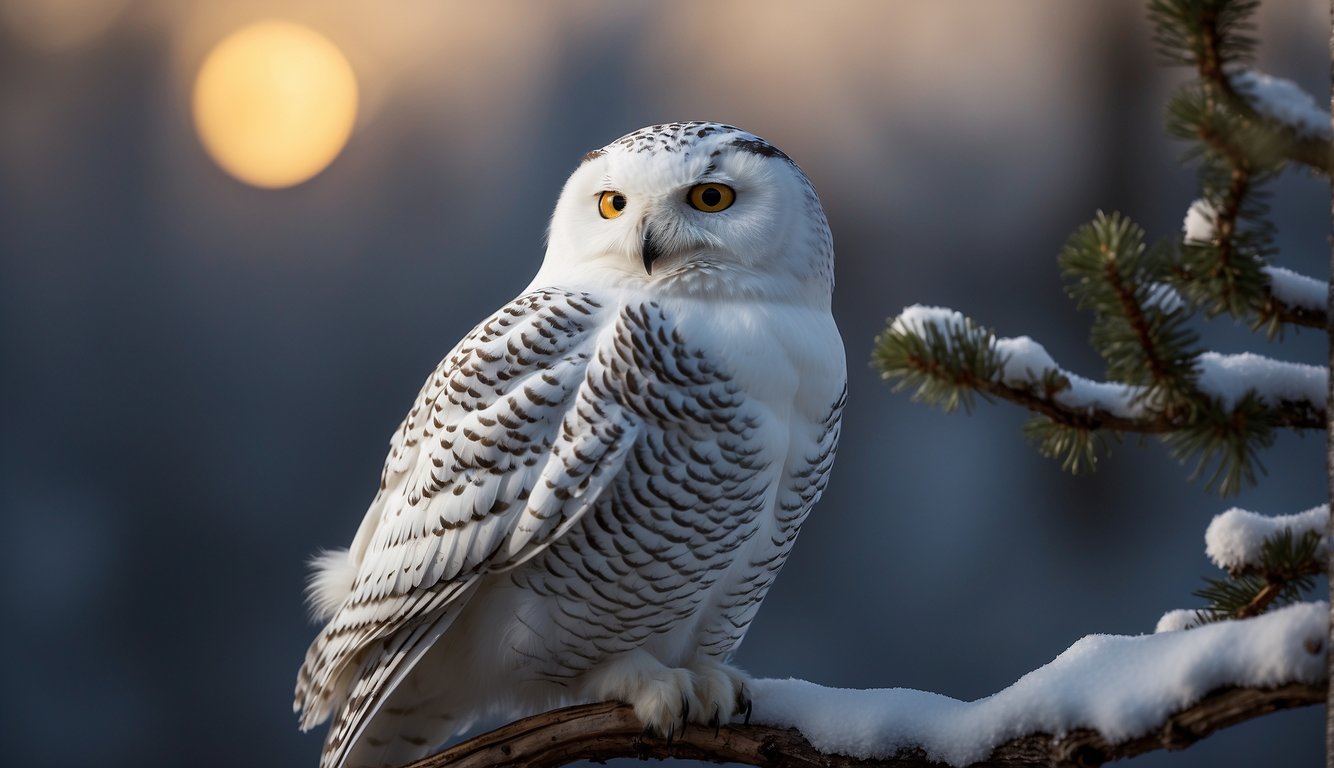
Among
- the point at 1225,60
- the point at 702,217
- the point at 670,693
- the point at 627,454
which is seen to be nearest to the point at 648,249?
the point at 702,217

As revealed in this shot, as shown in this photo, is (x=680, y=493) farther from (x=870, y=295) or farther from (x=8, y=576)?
(x=8, y=576)

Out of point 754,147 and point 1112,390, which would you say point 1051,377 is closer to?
point 1112,390

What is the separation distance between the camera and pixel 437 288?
2457 mm

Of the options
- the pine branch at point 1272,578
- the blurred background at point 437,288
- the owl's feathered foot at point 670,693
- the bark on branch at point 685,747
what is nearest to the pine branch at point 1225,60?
the pine branch at point 1272,578

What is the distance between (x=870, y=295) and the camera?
2326 millimetres

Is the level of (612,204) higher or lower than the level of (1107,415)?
higher

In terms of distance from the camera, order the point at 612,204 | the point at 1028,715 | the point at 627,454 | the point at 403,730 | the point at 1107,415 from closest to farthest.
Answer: the point at 1107,415, the point at 1028,715, the point at 627,454, the point at 612,204, the point at 403,730

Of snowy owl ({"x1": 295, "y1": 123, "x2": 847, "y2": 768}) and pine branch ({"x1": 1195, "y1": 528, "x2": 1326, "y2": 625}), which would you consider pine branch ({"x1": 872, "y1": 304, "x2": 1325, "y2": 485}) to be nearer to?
pine branch ({"x1": 1195, "y1": 528, "x2": 1326, "y2": 625})

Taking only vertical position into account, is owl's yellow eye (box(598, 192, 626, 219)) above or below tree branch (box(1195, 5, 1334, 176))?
above

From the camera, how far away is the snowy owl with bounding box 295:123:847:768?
1.04 metres

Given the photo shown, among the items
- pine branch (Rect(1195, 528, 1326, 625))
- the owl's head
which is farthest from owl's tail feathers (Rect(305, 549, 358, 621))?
pine branch (Rect(1195, 528, 1326, 625))

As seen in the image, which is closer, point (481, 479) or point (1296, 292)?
point (1296, 292)

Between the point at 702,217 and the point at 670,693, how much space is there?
0.47 meters

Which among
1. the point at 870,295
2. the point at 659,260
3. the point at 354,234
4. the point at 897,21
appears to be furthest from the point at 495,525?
the point at 897,21
